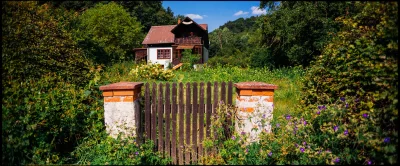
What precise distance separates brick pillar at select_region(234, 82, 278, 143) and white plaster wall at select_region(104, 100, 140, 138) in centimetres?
Answer: 165

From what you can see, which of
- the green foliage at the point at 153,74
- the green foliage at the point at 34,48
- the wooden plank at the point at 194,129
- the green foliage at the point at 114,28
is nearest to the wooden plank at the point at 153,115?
the wooden plank at the point at 194,129

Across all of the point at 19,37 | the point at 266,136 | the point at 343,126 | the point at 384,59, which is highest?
the point at 19,37

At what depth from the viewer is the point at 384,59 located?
9.77 feet

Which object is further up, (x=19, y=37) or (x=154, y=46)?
(x=154, y=46)

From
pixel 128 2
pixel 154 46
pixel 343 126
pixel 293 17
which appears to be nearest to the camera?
pixel 343 126

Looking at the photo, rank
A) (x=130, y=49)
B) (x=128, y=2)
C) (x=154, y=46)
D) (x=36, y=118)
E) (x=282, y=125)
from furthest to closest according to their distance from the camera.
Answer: (x=128, y=2) → (x=130, y=49) → (x=154, y=46) → (x=282, y=125) → (x=36, y=118)

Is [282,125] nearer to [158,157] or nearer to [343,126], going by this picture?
[343,126]

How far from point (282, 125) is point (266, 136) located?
383 millimetres

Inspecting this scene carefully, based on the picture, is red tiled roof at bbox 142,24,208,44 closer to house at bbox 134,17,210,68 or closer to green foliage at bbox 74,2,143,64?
house at bbox 134,17,210,68

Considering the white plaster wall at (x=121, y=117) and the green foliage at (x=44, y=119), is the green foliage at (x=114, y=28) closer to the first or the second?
the green foliage at (x=44, y=119)

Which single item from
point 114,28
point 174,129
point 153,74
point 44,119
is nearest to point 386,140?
point 174,129

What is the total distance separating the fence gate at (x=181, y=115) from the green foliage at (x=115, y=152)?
10.0 inches

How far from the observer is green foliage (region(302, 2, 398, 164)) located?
2.82 m

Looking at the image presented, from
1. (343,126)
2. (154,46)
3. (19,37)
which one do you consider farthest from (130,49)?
(343,126)
